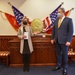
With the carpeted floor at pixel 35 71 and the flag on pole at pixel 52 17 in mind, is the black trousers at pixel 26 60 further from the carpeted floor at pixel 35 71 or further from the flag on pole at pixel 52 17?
the flag on pole at pixel 52 17

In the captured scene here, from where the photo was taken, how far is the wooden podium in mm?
4309

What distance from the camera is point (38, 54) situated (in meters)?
4.35

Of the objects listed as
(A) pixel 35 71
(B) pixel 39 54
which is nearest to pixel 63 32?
(B) pixel 39 54

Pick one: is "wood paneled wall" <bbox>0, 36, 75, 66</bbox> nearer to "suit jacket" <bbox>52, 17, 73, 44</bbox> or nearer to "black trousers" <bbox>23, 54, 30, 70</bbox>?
"black trousers" <bbox>23, 54, 30, 70</bbox>

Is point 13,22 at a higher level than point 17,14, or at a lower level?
lower

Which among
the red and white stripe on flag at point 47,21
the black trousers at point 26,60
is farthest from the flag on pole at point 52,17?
the black trousers at point 26,60

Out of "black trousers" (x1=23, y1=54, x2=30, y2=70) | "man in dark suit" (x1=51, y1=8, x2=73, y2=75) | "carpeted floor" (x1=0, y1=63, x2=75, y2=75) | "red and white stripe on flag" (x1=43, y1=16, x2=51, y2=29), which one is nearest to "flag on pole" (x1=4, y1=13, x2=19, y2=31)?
"red and white stripe on flag" (x1=43, y1=16, x2=51, y2=29)

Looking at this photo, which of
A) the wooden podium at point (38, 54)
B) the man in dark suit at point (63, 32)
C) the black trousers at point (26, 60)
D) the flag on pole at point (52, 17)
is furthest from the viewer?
the flag on pole at point (52, 17)

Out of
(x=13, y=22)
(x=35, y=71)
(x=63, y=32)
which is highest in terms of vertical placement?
(x=13, y=22)

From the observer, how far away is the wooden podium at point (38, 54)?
4309 millimetres

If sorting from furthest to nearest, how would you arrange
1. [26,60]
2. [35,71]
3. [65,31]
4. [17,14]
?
[17,14] < [26,60] < [35,71] < [65,31]

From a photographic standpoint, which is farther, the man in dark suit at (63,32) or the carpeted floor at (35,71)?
the carpeted floor at (35,71)

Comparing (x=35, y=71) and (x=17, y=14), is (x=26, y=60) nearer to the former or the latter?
(x=35, y=71)

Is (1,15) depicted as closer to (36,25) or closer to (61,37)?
(36,25)
